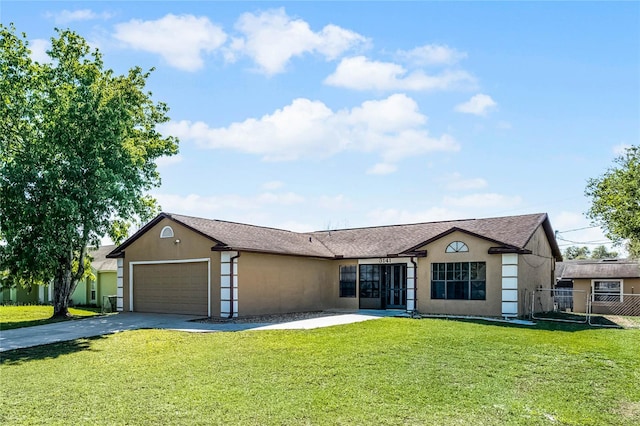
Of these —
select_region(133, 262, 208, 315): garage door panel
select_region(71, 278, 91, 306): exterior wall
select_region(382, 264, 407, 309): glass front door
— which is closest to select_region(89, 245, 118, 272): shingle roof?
select_region(71, 278, 91, 306): exterior wall

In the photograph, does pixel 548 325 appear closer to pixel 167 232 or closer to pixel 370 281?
pixel 370 281

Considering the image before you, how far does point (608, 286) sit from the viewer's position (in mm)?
27438

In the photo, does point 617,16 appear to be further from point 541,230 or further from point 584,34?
point 541,230

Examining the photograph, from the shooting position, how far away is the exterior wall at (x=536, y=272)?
19.3m

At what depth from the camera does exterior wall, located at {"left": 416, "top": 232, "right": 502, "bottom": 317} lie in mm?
19000

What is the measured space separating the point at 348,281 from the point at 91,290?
15903 millimetres

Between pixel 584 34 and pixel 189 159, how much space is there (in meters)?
17.2

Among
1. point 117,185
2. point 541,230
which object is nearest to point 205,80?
point 117,185

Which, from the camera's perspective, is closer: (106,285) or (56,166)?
(56,166)

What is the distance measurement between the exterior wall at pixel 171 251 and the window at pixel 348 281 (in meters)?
6.74

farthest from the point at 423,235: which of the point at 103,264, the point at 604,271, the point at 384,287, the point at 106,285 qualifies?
the point at 103,264

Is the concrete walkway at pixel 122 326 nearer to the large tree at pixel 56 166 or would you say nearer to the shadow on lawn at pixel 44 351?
the shadow on lawn at pixel 44 351

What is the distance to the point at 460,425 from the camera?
6496mm

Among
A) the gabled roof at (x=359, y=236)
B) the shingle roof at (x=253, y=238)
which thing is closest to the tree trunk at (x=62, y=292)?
the gabled roof at (x=359, y=236)
